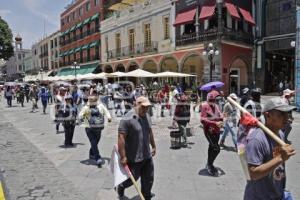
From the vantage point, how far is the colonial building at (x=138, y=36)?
27797 mm

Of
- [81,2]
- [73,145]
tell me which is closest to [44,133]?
[73,145]

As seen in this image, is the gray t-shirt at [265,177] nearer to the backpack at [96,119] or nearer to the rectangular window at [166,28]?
the backpack at [96,119]

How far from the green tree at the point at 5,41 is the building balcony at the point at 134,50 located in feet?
31.6

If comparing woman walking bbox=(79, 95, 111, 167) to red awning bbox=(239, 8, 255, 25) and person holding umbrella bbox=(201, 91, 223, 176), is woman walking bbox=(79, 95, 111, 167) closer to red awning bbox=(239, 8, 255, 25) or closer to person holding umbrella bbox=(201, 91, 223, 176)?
person holding umbrella bbox=(201, 91, 223, 176)

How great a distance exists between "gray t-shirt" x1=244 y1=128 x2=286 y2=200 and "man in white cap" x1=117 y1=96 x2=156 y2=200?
181 cm

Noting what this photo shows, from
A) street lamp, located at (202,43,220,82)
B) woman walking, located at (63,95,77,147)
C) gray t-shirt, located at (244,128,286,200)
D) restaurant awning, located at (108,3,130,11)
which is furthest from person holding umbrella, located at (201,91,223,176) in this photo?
restaurant awning, located at (108,3,130,11)

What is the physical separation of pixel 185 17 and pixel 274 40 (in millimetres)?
6411

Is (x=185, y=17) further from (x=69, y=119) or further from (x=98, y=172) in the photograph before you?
(x=98, y=172)

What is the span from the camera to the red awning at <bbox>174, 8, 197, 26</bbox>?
957 inches

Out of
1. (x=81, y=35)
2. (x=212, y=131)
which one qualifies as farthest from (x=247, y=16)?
(x=81, y=35)

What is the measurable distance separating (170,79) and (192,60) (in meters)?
2.38

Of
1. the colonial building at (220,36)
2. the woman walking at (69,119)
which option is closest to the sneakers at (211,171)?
the woman walking at (69,119)

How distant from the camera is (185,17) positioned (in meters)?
24.8

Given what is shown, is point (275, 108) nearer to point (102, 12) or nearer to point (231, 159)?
point (231, 159)
